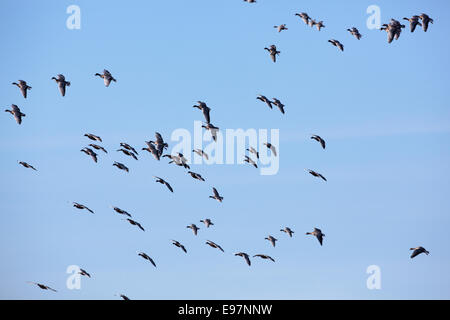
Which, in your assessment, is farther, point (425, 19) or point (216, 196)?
point (216, 196)

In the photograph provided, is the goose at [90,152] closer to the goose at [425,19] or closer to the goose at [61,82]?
the goose at [61,82]

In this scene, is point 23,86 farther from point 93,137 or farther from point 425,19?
point 425,19

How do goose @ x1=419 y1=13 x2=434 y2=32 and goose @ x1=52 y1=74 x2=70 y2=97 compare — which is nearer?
goose @ x1=52 y1=74 x2=70 y2=97

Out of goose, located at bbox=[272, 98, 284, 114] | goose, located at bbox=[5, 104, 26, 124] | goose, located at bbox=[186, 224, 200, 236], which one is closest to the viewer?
goose, located at bbox=[5, 104, 26, 124]

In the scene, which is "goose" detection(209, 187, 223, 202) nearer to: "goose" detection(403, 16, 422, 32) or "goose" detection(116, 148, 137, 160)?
"goose" detection(116, 148, 137, 160)

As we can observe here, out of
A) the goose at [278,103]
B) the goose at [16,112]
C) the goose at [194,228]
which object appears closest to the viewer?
the goose at [16,112]

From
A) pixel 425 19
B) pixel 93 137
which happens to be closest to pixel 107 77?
pixel 93 137

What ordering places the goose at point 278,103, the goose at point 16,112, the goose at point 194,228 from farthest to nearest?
the goose at point 194,228 → the goose at point 278,103 → the goose at point 16,112

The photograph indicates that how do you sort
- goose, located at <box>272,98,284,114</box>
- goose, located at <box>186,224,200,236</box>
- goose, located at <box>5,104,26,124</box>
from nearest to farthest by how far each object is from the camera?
goose, located at <box>5,104,26,124</box> → goose, located at <box>272,98,284,114</box> → goose, located at <box>186,224,200,236</box>

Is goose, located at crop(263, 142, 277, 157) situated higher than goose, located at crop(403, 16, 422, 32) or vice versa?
goose, located at crop(403, 16, 422, 32)
